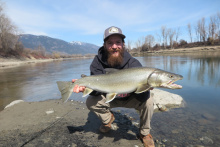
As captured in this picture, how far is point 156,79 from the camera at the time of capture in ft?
9.51

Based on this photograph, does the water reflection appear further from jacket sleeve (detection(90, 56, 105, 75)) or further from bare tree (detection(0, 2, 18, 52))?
bare tree (detection(0, 2, 18, 52))

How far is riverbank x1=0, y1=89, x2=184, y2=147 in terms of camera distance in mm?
3209

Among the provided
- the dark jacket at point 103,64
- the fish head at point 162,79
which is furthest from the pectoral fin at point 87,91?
the fish head at point 162,79

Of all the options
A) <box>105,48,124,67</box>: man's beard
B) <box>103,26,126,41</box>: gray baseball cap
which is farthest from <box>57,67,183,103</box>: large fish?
<box>103,26,126,41</box>: gray baseball cap

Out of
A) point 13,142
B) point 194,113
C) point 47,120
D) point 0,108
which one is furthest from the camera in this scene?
point 0,108

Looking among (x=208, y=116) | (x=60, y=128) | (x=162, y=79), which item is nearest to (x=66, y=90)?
(x=60, y=128)

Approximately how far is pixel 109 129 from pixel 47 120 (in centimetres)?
194

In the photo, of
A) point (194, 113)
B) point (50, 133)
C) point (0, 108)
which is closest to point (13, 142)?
point (50, 133)

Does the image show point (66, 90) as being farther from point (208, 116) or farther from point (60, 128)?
point (208, 116)

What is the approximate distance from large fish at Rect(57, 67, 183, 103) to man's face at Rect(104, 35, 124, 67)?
0.59 metres

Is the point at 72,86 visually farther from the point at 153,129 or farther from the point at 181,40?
the point at 181,40

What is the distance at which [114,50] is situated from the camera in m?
3.73

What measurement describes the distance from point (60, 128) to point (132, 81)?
93.6 inches

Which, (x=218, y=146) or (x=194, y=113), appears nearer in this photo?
(x=218, y=146)
